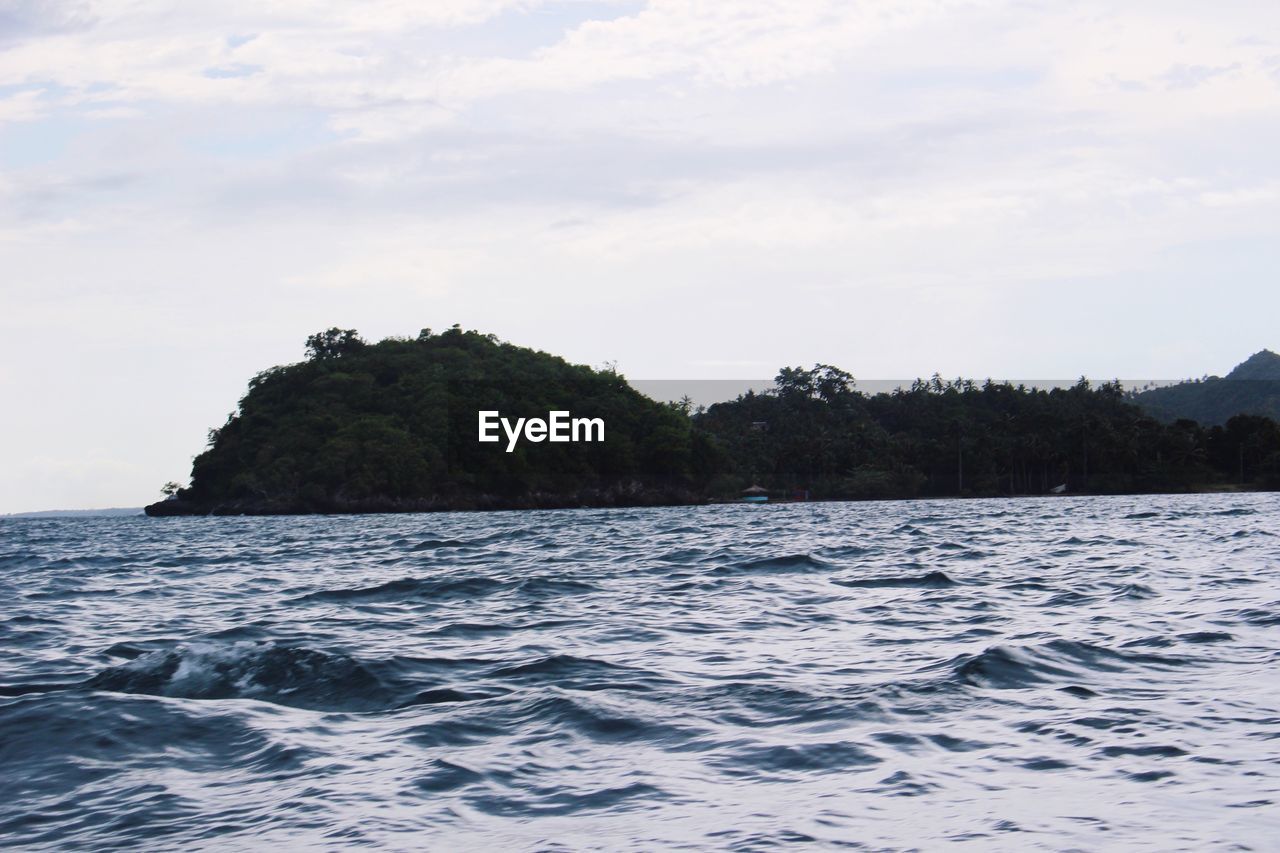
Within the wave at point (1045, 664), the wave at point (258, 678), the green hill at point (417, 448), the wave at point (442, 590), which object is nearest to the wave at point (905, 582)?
the wave at point (442, 590)

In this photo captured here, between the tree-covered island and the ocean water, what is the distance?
115183 mm

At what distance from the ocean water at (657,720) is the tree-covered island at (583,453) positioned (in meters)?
115

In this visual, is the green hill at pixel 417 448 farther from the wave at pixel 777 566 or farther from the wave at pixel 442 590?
the wave at pixel 442 590

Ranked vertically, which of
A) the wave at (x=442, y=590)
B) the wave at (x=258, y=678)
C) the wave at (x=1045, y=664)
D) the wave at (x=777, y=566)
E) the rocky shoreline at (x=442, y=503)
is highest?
the wave at (x=258, y=678)

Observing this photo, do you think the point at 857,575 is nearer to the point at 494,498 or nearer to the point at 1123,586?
the point at 1123,586

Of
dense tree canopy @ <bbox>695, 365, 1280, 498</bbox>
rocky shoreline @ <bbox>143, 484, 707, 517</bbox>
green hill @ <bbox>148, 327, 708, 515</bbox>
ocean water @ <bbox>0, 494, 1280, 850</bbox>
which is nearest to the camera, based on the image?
ocean water @ <bbox>0, 494, 1280, 850</bbox>

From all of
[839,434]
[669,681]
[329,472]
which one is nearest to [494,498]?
[329,472]

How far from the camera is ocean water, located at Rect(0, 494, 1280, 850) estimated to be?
566 centimetres

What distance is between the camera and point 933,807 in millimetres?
5793

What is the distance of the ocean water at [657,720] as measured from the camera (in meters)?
5.66

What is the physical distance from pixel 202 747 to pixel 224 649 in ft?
13.4

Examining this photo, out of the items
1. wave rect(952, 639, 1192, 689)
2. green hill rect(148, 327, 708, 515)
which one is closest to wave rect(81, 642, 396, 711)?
wave rect(952, 639, 1192, 689)

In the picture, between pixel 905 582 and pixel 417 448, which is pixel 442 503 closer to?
pixel 417 448

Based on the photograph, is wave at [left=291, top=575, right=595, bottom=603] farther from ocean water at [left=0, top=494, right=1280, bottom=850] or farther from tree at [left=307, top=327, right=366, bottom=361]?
tree at [left=307, top=327, right=366, bottom=361]
